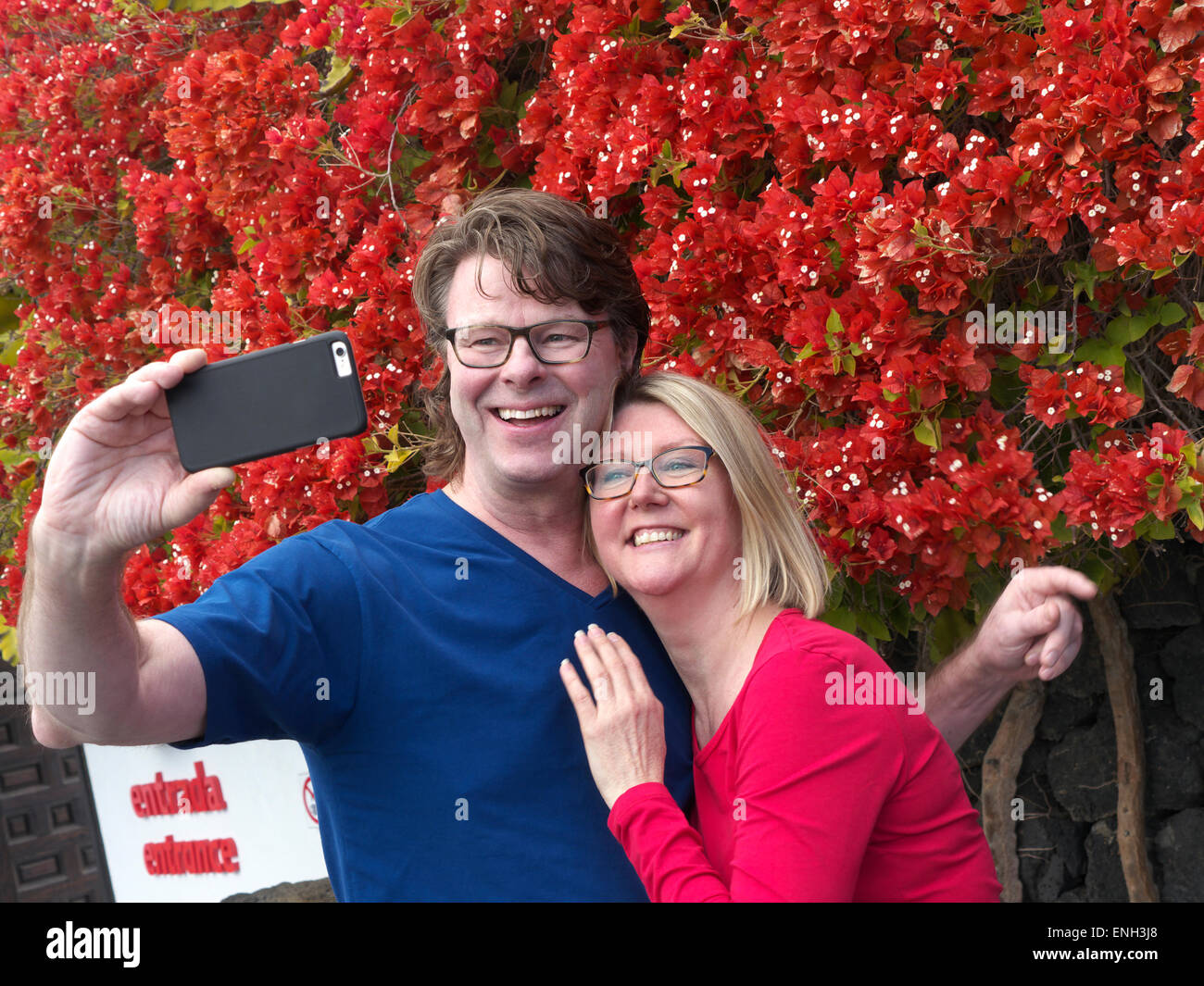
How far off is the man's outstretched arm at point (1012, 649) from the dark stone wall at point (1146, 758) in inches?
53.3

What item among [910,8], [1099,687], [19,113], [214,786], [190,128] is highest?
[19,113]

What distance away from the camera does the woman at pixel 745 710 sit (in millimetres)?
1737

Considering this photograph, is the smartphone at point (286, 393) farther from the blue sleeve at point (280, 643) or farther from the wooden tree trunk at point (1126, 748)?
the wooden tree trunk at point (1126, 748)

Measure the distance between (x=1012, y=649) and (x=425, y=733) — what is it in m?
1.05

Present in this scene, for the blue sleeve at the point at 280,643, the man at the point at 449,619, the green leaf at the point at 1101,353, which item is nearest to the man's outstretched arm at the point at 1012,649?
the man at the point at 449,619

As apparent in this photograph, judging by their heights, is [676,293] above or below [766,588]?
above

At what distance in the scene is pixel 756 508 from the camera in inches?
82.7

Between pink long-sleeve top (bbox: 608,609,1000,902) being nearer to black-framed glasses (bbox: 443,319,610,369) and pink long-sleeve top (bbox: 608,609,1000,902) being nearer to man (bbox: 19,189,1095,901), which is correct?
man (bbox: 19,189,1095,901)

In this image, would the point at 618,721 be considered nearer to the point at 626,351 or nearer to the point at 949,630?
the point at 626,351

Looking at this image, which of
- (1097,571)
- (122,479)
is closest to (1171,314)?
(1097,571)

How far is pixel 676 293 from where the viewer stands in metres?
2.66

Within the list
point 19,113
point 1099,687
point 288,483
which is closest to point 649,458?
point 288,483
